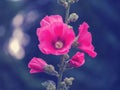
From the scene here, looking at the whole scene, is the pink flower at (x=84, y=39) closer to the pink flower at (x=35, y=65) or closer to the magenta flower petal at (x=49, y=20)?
the magenta flower petal at (x=49, y=20)

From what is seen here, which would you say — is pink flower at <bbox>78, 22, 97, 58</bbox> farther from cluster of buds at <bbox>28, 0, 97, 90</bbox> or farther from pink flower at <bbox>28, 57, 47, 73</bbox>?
pink flower at <bbox>28, 57, 47, 73</bbox>

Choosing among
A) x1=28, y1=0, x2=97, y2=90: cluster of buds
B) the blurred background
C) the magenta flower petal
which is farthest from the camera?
the blurred background

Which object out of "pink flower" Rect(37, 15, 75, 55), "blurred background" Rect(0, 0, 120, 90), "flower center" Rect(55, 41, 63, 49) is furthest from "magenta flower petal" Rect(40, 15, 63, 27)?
"blurred background" Rect(0, 0, 120, 90)

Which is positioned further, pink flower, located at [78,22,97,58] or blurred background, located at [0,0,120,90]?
blurred background, located at [0,0,120,90]

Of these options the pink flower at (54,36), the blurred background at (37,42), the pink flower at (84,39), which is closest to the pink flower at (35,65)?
the pink flower at (54,36)

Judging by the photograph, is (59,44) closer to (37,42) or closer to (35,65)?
(35,65)

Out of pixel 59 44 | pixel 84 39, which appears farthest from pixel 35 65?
pixel 84 39
